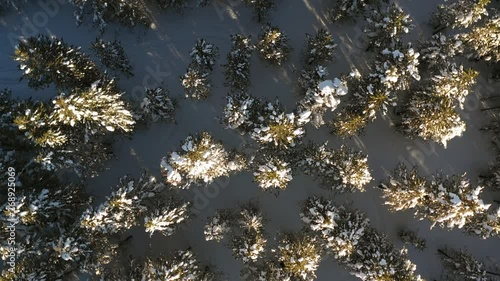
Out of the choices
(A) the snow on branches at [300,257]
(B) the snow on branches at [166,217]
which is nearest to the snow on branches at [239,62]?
(B) the snow on branches at [166,217]

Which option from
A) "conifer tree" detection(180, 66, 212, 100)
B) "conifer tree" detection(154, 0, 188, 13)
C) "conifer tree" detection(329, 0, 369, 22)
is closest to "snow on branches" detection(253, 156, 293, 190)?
"conifer tree" detection(180, 66, 212, 100)

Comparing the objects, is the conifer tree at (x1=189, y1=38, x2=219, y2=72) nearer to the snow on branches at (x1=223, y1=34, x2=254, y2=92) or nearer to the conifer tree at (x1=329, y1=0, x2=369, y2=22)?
the snow on branches at (x1=223, y1=34, x2=254, y2=92)

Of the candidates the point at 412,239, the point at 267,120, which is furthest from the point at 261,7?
the point at 412,239

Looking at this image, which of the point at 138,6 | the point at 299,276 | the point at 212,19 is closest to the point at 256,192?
the point at 299,276

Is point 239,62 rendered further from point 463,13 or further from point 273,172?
point 463,13

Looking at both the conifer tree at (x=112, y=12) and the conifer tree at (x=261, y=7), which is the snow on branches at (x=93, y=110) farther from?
the conifer tree at (x=261, y=7)
